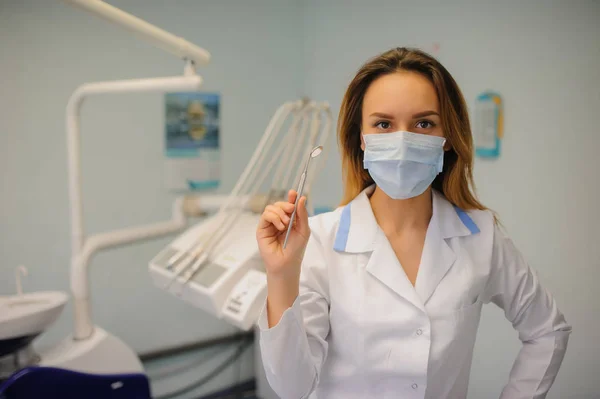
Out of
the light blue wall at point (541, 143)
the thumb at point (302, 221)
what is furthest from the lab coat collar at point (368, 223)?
the light blue wall at point (541, 143)

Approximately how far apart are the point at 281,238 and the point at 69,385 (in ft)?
3.16

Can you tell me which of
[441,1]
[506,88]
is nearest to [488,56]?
[506,88]

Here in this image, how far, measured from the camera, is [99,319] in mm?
2055

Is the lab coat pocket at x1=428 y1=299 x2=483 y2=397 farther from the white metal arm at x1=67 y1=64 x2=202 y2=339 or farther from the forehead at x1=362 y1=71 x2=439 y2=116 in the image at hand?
the white metal arm at x1=67 y1=64 x2=202 y2=339

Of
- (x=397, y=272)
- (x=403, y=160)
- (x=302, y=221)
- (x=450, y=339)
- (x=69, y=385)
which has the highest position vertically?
(x=403, y=160)

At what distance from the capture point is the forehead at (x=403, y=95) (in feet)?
2.89

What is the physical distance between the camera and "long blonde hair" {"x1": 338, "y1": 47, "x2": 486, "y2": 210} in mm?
911

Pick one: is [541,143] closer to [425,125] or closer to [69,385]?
[425,125]

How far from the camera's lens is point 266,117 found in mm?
2430

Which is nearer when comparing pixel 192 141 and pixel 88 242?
pixel 88 242

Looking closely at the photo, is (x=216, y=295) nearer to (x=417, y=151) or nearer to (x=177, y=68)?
(x=417, y=151)

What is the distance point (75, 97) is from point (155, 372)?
1425 millimetres

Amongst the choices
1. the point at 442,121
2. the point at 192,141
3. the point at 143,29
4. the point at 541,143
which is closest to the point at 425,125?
the point at 442,121

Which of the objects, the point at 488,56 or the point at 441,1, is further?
the point at 441,1
